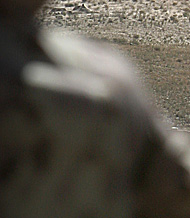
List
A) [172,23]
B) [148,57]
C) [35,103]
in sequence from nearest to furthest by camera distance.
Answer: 1. [35,103]
2. [148,57]
3. [172,23]

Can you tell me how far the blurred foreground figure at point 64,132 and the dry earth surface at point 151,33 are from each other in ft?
7.07

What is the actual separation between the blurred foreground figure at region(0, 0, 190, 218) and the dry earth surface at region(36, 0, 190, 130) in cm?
215

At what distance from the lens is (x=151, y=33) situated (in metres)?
3.87

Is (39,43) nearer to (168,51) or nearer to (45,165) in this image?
(45,165)

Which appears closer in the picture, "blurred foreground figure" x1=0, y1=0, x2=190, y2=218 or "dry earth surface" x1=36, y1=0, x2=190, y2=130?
"blurred foreground figure" x1=0, y1=0, x2=190, y2=218

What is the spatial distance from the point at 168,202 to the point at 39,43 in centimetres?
12

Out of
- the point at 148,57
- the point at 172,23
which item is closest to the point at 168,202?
the point at 148,57

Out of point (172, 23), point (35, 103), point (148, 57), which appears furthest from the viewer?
point (172, 23)

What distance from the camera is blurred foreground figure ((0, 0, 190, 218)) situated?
211mm

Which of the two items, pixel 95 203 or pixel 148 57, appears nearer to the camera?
pixel 95 203

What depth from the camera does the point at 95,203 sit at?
0.23 meters

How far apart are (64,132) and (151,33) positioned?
147 inches

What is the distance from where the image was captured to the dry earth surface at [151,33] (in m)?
2.84

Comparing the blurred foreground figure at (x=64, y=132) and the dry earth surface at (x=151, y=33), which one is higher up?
the blurred foreground figure at (x=64, y=132)
